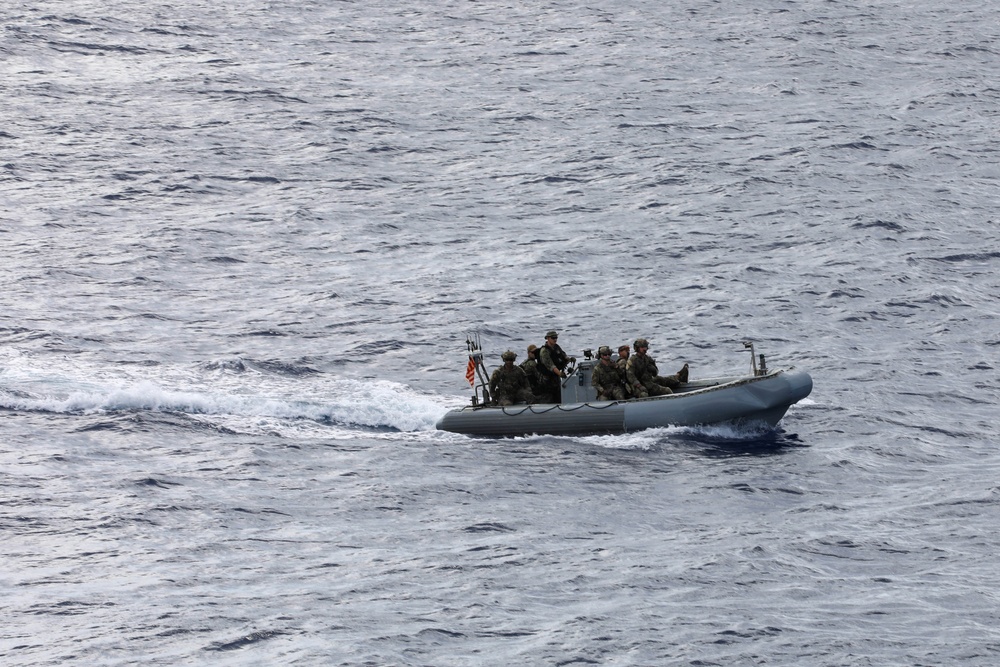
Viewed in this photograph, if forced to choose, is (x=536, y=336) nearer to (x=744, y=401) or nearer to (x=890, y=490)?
(x=744, y=401)

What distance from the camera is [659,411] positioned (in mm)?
30438

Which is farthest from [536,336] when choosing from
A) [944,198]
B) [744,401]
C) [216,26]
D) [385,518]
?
[216,26]

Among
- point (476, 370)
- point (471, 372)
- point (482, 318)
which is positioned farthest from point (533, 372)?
point (482, 318)

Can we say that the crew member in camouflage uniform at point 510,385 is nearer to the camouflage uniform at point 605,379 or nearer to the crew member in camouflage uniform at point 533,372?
the crew member in camouflage uniform at point 533,372

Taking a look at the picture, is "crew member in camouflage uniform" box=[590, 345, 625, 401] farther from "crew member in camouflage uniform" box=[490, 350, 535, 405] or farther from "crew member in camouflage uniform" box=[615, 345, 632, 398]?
"crew member in camouflage uniform" box=[490, 350, 535, 405]

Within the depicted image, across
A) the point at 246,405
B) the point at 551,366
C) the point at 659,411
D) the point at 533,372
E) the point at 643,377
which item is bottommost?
the point at 659,411

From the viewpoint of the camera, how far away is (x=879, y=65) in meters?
57.4

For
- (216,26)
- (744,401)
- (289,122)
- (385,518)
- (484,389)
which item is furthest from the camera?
(216,26)

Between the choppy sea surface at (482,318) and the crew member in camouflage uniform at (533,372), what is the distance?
1550 mm

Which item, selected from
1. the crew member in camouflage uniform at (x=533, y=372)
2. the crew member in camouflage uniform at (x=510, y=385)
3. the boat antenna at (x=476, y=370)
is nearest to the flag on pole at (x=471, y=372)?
the boat antenna at (x=476, y=370)

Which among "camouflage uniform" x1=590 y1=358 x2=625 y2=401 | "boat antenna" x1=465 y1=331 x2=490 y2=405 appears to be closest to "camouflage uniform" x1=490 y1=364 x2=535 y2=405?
"boat antenna" x1=465 y1=331 x2=490 y2=405

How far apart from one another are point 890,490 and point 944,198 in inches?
758

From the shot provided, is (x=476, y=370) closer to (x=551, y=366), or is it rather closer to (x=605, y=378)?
(x=551, y=366)

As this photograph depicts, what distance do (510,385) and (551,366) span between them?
3.03ft
